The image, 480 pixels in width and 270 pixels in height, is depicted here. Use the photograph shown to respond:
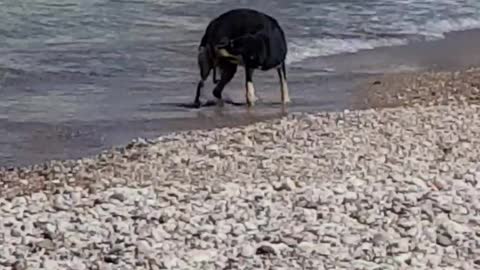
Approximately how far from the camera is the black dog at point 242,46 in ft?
37.4

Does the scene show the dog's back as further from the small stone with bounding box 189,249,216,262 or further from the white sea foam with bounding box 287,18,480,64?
the small stone with bounding box 189,249,216,262

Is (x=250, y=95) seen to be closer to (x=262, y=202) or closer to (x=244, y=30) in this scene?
(x=244, y=30)

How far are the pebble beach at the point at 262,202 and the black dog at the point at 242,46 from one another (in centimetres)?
243

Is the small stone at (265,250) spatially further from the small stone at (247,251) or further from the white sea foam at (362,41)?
the white sea foam at (362,41)

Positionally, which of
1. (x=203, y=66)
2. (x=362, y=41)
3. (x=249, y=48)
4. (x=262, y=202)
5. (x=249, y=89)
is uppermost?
(x=262, y=202)

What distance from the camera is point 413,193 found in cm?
655

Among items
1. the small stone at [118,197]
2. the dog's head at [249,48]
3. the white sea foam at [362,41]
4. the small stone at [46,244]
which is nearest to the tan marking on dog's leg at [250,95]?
the dog's head at [249,48]

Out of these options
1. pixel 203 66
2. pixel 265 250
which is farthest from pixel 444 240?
pixel 203 66

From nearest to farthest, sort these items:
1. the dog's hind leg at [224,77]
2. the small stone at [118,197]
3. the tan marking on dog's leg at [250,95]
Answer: the small stone at [118,197] → the tan marking on dog's leg at [250,95] → the dog's hind leg at [224,77]

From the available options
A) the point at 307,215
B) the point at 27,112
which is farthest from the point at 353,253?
the point at 27,112

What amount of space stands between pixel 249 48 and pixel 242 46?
0.06 metres

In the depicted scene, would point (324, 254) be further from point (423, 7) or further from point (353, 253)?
point (423, 7)

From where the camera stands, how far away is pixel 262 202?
6508 millimetres

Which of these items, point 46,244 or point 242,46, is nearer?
point 46,244
